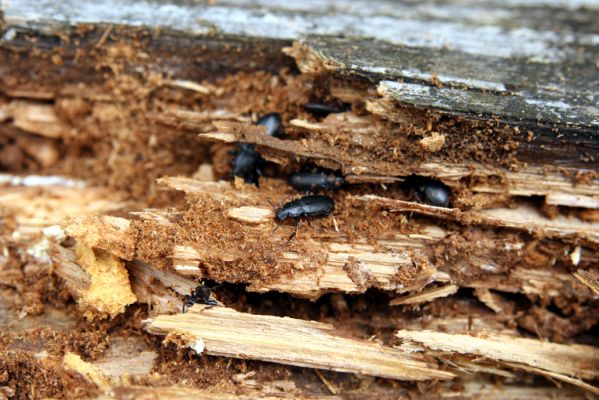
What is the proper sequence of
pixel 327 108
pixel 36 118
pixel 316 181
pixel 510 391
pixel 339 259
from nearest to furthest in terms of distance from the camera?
1. pixel 339 259
2. pixel 510 391
3. pixel 316 181
4. pixel 327 108
5. pixel 36 118

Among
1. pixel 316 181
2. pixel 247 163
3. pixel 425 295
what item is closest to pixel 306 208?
pixel 316 181

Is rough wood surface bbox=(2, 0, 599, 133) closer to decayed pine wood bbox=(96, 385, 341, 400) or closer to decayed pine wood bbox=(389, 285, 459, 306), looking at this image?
decayed pine wood bbox=(389, 285, 459, 306)

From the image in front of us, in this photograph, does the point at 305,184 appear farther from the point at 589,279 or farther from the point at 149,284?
the point at 589,279

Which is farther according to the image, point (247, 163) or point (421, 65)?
point (247, 163)

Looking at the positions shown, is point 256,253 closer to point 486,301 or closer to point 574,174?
point 486,301

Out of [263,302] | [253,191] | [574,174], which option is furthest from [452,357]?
[253,191]

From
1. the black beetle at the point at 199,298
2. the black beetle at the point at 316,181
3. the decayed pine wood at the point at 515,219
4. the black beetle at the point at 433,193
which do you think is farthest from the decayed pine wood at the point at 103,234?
the black beetle at the point at 433,193

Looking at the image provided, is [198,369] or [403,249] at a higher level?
[403,249]
